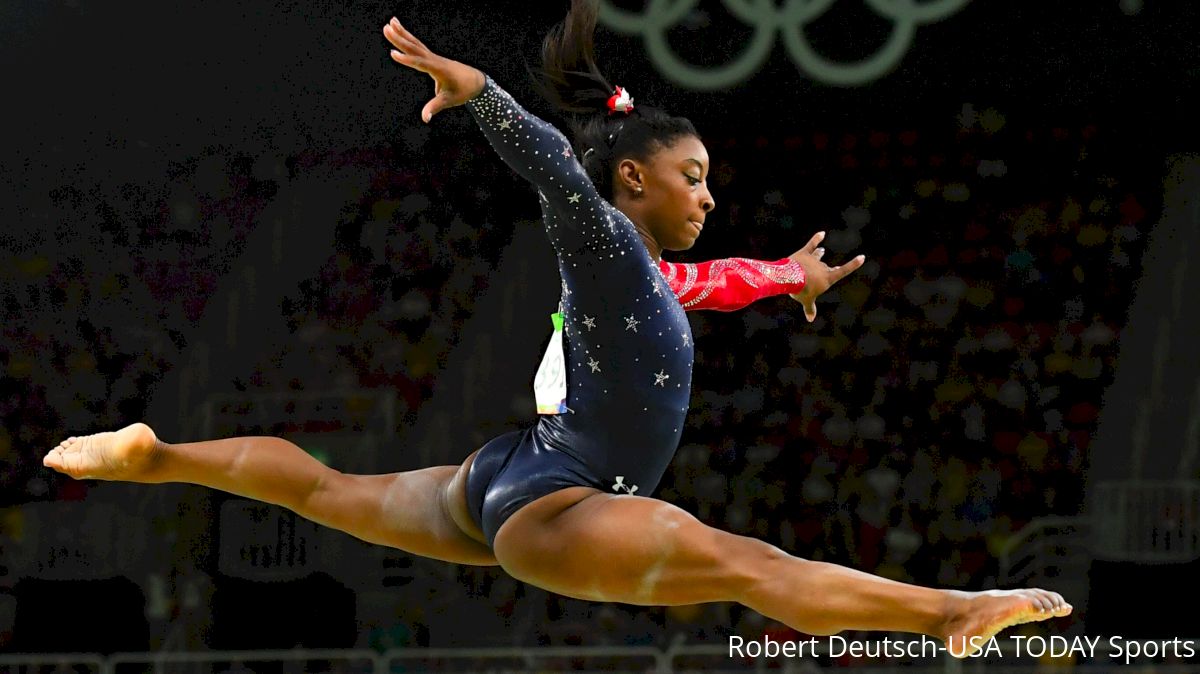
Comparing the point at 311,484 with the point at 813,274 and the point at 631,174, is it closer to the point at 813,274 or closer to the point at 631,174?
the point at 631,174

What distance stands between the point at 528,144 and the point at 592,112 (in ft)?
1.95

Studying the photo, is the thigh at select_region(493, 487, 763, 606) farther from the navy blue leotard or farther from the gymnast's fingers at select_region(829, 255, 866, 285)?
the gymnast's fingers at select_region(829, 255, 866, 285)

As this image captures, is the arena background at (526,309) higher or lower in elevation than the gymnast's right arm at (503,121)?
higher

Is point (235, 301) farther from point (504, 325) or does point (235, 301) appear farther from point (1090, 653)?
point (1090, 653)

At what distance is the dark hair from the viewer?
8.86ft

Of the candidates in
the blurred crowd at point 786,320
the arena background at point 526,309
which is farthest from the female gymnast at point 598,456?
the blurred crowd at point 786,320

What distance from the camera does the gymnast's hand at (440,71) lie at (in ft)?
7.28

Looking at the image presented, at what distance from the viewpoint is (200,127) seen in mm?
6160

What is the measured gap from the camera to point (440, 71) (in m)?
2.22

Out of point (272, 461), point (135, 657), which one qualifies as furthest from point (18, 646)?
point (272, 461)

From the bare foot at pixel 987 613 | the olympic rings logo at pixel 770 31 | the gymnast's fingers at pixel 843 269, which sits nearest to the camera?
the bare foot at pixel 987 613

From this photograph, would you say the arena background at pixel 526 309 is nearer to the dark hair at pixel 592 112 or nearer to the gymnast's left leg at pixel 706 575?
the dark hair at pixel 592 112

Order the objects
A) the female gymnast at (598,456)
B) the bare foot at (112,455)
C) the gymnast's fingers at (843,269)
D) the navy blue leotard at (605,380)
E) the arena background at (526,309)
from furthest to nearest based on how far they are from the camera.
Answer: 1. the arena background at (526,309)
2. the gymnast's fingers at (843,269)
3. the bare foot at (112,455)
4. the navy blue leotard at (605,380)
5. the female gymnast at (598,456)

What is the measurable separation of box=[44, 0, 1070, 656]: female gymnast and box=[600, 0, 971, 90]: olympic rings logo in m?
2.65
